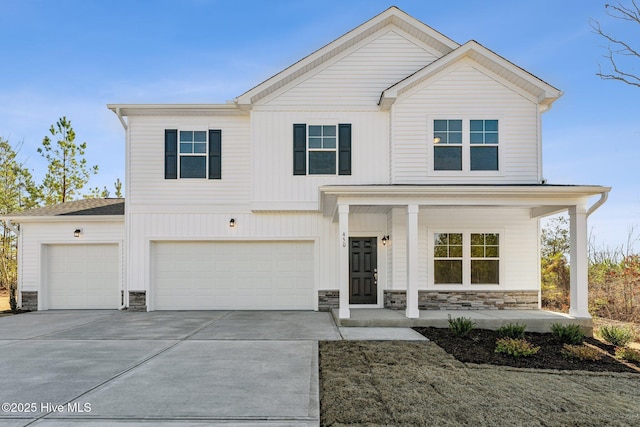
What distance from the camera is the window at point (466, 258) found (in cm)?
1081

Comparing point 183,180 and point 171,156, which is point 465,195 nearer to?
point 183,180

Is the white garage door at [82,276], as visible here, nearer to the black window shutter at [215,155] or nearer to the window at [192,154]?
the window at [192,154]

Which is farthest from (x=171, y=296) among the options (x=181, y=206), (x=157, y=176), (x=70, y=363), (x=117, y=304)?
(x=70, y=363)

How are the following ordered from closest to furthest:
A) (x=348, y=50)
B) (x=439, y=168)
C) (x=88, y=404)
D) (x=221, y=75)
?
1. (x=88, y=404)
2. (x=439, y=168)
3. (x=348, y=50)
4. (x=221, y=75)

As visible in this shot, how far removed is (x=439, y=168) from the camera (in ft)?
34.8

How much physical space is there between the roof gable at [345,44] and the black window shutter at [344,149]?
1883 millimetres

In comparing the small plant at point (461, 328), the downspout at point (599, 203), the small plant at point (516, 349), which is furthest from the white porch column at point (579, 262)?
the small plant at point (516, 349)

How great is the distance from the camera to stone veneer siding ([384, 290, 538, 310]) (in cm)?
1069

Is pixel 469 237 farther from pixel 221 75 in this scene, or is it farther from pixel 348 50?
pixel 221 75

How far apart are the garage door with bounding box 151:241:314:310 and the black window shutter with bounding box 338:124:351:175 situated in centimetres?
233

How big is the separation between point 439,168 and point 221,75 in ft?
36.7

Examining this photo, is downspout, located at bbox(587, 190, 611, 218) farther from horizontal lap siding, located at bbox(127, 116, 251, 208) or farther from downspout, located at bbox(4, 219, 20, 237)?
downspout, located at bbox(4, 219, 20, 237)

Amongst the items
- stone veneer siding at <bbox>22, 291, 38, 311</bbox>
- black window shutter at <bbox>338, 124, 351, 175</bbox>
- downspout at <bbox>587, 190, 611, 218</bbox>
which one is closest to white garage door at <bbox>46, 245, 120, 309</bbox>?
stone veneer siding at <bbox>22, 291, 38, 311</bbox>

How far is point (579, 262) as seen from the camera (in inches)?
355
